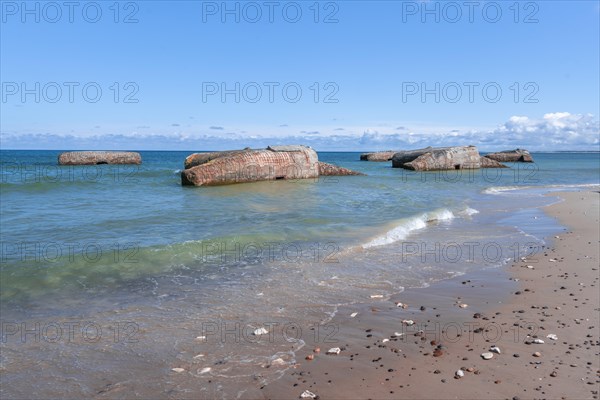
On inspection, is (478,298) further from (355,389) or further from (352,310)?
(355,389)

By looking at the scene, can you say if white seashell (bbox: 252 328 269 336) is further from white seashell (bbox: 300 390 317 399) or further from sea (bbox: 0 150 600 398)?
white seashell (bbox: 300 390 317 399)

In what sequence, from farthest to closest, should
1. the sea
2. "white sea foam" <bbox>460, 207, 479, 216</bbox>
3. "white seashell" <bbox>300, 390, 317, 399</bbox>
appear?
"white sea foam" <bbox>460, 207, 479, 216</bbox>, the sea, "white seashell" <bbox>300, 390, 317, 399</bbox>

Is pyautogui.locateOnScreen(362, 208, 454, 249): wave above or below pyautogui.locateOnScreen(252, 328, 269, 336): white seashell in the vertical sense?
above

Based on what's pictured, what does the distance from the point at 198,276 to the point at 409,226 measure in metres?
5.39

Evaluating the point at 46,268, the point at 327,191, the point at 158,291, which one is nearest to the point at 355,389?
the point at 158,291

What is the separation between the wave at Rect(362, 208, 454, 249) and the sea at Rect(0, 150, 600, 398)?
51 millimetres

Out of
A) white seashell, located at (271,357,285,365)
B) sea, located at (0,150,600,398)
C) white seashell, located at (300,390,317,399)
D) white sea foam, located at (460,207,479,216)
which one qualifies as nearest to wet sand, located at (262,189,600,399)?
white seashell, located at (300,390,317,399)

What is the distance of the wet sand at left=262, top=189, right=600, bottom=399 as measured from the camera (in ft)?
10.3

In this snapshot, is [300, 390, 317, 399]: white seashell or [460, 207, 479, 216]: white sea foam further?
[460, 207, 479, 216]: white sea foam

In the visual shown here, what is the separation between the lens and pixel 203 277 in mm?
6020

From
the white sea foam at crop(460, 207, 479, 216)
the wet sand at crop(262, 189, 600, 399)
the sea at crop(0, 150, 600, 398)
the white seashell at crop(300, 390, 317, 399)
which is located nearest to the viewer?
the white seashell at crop(300, 390, 317, 399)

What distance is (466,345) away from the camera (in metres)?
3.85

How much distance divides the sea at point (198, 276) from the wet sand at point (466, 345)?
1.00 ft

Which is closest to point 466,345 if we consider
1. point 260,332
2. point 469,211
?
point 260,332
